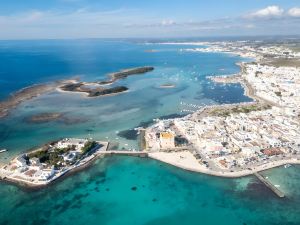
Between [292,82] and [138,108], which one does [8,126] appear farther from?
[292,82]

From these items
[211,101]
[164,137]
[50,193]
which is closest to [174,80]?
[211,101]

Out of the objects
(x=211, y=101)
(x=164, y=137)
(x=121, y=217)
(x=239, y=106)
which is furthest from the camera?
(x=211, y=101)

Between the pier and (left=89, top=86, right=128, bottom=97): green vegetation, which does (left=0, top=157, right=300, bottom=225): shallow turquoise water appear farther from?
(left=89, top=86, right=128, bottom=97): green vegetation

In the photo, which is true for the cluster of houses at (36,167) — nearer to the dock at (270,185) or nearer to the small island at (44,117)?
the small island at (44,117)

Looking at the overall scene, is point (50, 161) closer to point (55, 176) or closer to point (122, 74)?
point (55, 176)

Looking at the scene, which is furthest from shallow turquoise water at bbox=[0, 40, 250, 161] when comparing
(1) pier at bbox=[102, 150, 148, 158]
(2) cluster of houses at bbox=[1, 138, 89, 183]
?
(2) cluster of houses at bbox=[1, 138, 89, 183]

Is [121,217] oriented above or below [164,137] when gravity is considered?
below

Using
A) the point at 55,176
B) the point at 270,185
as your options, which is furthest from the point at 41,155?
the point at 270,185

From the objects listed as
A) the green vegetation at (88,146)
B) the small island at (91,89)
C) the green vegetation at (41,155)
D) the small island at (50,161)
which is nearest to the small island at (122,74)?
the small island at (91,89)
